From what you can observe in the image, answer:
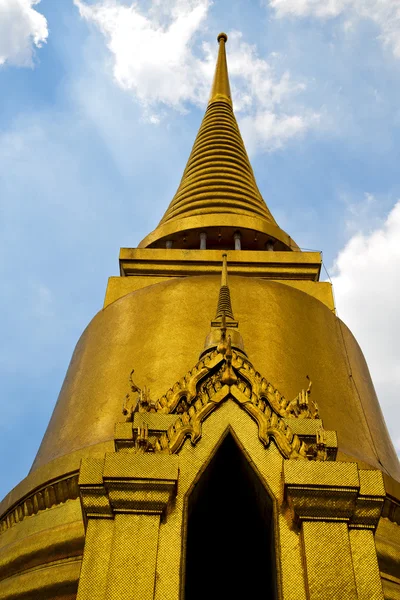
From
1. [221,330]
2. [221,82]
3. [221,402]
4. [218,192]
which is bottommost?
[221,402]

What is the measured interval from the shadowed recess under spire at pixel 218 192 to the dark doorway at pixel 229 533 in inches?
360

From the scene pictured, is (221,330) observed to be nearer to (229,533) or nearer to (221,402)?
(221,402)

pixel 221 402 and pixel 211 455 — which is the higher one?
pixel 221 402

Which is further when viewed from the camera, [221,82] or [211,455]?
[221,82]

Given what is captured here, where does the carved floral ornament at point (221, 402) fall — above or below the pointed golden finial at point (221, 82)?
below

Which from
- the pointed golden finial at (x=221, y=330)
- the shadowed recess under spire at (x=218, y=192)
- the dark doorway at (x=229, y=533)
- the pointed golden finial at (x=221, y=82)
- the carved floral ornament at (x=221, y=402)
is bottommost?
the dark doorway at (x=229, y=533)

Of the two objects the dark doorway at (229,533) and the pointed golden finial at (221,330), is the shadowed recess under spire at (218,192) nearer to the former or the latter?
the pointed golden finial at (221,330)

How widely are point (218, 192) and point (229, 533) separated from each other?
1129 centimetres

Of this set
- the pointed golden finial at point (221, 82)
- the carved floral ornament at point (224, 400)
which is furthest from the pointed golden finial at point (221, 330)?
the pointed golden finial at point (221, 82)

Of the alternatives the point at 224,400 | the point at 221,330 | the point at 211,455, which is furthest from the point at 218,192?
the point at 211,455

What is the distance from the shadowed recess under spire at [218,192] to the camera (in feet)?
47.4

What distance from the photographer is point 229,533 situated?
5672 mm

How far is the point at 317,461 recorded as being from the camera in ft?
15.9

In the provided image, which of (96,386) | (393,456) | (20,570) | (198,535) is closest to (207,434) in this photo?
(198,535)
